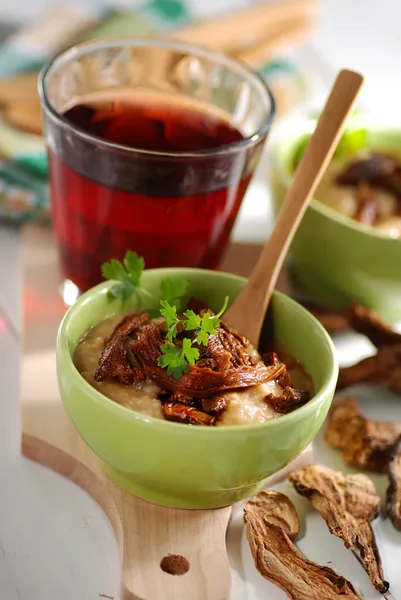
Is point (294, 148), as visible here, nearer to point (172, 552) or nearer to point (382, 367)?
point (382, 367)

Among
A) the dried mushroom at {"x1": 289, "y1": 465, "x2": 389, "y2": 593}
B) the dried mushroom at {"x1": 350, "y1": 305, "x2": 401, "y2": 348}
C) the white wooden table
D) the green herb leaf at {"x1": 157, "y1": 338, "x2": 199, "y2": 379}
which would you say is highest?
the green herb leaf at {"x1": 157, "y1": 338, "x2": 199, "y2": 379}

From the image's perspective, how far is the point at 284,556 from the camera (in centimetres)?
111

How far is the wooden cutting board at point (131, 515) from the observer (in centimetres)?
105

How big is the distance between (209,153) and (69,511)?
1.78 feet

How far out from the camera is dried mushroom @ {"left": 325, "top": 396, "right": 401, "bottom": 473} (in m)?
1.28

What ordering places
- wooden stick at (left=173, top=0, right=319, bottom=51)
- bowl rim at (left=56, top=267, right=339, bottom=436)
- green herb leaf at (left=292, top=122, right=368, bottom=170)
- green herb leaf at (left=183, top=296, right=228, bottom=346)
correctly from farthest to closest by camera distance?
1. wooden stick at (left=173, top=0, right=319, bottom=51)
2. green herb leaf at (left=292, top=122, right=368, bottom=170)
3. green herb leaf at (left=183, top=296, right=228, bottom=346)
4. bowl rim at (left=56, top=267, right=339, bottom=436)

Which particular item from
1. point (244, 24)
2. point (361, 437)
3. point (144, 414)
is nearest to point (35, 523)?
point (144, 414)

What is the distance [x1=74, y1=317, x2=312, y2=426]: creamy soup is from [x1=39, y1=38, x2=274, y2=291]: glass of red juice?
25 centimetres

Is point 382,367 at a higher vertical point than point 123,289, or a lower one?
lower

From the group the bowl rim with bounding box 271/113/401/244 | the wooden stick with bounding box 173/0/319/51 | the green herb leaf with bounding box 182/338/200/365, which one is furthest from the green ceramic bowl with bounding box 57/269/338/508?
the wooden stick with bounding box 173/0/319/51

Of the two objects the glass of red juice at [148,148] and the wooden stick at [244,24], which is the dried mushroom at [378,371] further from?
the wooden stick at [244,24]

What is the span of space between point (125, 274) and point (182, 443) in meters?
0.32

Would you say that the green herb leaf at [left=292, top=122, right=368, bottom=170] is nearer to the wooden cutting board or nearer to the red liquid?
the red liquid

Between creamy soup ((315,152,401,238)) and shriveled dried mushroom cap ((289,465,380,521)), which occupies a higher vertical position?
creamy soup ((315,152,401,238))
